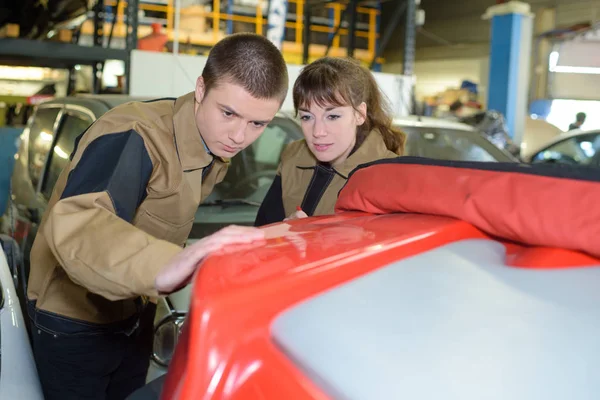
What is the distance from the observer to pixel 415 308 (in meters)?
0.86

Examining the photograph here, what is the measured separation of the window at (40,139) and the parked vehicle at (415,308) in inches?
113

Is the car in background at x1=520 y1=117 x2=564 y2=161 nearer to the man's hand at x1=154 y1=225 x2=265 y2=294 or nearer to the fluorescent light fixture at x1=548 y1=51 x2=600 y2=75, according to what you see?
the fluorescent light fixture at x1=548 y1=51 x2=600 y2=75

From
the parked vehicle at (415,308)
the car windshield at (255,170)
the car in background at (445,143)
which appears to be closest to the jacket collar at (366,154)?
the parked vehicle at (415,308)

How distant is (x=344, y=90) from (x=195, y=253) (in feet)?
3.49

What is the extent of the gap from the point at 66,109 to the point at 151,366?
81.8 inches

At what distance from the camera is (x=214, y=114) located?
60.6 inches

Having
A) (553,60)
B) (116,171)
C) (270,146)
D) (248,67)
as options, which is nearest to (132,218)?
(116,171)

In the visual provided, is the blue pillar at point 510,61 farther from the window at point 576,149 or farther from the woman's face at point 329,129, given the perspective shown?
the woman's face at point 329,129

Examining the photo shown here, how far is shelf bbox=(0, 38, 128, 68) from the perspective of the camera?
5723 millimetres

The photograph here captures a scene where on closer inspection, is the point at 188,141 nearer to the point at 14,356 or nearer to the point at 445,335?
the point at 14,356

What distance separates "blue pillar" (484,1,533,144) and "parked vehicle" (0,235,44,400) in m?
9.96

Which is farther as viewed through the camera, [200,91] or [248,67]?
[200,91]

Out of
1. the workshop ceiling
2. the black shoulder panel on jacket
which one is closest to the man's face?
the black shoulder panel on jacket

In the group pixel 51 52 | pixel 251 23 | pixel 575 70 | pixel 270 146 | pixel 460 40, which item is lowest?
pixel 270 146
